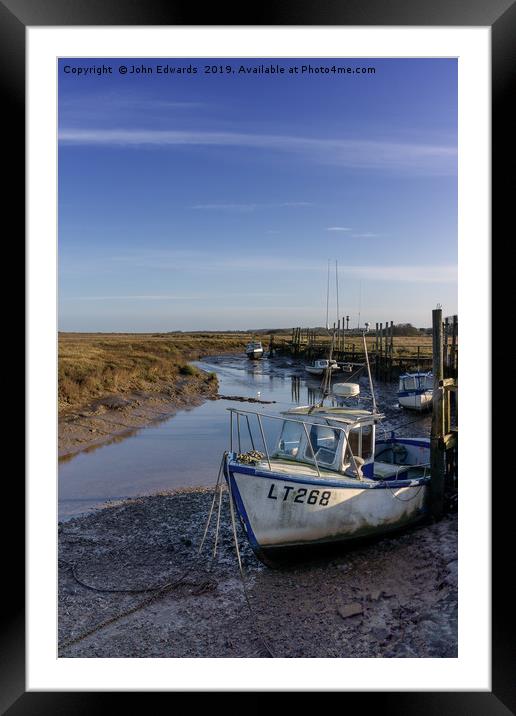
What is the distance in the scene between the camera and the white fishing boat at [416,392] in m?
16.0

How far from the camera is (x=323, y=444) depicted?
23.0 ft

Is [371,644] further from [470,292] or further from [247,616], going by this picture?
[470,292]

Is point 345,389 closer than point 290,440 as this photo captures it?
No

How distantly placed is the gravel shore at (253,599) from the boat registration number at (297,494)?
0.89 m

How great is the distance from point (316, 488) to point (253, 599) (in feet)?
4.71

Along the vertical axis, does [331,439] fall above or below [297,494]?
above

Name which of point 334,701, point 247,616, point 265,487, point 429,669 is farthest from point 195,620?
point 429,669

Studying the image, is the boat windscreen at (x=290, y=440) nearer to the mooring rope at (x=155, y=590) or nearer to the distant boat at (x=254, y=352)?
the mooring rope at (x=155, y=590)

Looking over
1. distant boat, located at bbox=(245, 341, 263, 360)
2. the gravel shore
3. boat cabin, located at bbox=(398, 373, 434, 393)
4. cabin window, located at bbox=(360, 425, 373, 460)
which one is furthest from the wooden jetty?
the gravel shore

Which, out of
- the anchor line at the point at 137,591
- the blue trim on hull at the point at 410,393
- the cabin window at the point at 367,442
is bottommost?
the anchor line at the point at 137,591

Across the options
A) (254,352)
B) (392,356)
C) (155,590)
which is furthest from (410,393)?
(254,352)

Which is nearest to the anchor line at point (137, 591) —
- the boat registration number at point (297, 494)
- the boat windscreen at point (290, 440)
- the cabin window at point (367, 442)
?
the boat registration number at point (297, 494)

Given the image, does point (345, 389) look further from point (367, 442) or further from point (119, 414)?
point (119, 414)

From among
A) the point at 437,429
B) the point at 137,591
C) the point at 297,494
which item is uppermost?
the point at 437,429
